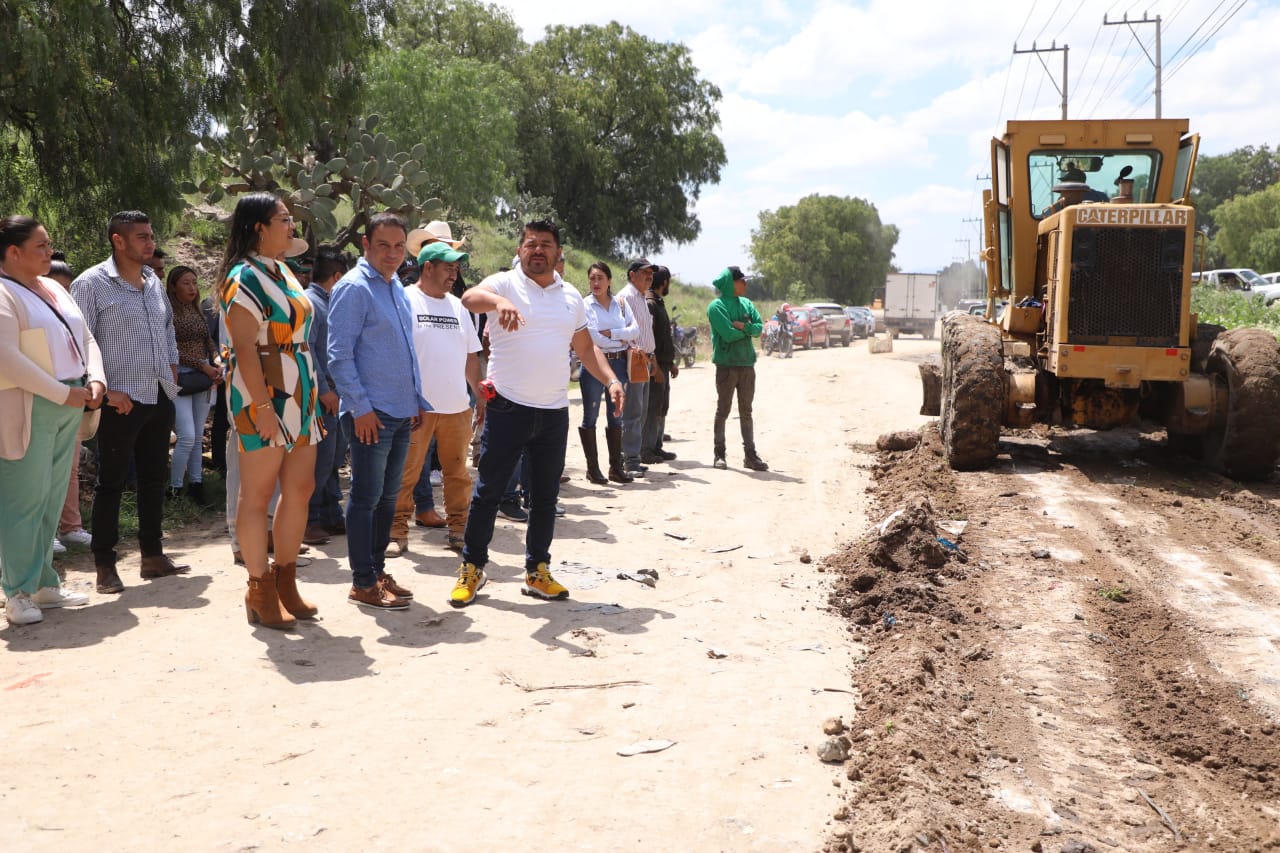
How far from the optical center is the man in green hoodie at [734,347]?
1036 centimetres

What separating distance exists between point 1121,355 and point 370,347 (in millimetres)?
6710

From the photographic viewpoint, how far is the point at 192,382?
770 cm

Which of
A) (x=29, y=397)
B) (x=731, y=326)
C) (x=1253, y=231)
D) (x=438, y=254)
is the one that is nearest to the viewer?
(x=29, y=397)

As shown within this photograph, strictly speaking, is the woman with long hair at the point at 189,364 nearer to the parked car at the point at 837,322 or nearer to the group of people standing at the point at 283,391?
the group of people standing at the point at 283,391

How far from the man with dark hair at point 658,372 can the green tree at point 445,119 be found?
17504mm

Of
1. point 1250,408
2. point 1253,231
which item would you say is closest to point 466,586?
point 1250,408

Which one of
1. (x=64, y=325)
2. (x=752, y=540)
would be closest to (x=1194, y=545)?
(x=752, y=540)

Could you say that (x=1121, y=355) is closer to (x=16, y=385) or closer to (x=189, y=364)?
(x=189, y=364)

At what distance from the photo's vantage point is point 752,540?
7570 millimetres

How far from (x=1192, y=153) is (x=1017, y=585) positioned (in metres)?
6.34

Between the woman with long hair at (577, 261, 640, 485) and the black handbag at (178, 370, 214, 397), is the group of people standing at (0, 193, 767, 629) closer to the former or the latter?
the black handbag at (178, 370, 214, 397)

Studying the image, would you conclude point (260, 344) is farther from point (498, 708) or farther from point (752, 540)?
point (752, 540)

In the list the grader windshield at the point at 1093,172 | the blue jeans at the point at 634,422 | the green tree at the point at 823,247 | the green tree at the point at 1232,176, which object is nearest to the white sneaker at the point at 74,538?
the blue jeans at the point at 634,422

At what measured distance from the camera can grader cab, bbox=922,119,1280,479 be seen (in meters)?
9.13
